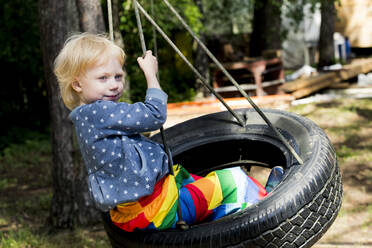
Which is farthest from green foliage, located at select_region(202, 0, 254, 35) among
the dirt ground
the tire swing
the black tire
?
the black tire

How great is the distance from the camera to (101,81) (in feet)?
6.43

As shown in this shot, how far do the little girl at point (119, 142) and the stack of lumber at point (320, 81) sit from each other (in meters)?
5.93

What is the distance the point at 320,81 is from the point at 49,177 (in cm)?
516

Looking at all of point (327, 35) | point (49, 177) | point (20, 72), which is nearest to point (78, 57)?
point (49, 177)

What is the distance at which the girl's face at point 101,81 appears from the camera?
6.40ft

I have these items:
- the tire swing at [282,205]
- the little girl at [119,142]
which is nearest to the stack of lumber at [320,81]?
the tire swing at [282,205]

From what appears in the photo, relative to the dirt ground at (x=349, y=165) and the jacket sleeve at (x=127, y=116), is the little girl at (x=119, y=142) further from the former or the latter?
the dirt ground at (x=349, y=165)

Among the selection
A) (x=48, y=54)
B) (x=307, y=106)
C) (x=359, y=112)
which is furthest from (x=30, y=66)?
(x=359, y=112)

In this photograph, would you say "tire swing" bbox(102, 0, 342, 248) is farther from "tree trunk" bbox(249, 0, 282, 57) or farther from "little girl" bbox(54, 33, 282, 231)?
"tree trunk" bbox(249, 0, 282, 57)

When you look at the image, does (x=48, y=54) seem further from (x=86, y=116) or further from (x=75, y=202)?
(x=86, y=116)

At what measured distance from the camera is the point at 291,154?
226 centimetres

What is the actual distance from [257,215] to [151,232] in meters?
0.47

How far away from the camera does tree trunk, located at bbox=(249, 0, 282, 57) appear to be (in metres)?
10.3

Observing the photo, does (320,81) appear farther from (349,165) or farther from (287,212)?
(287,212)
